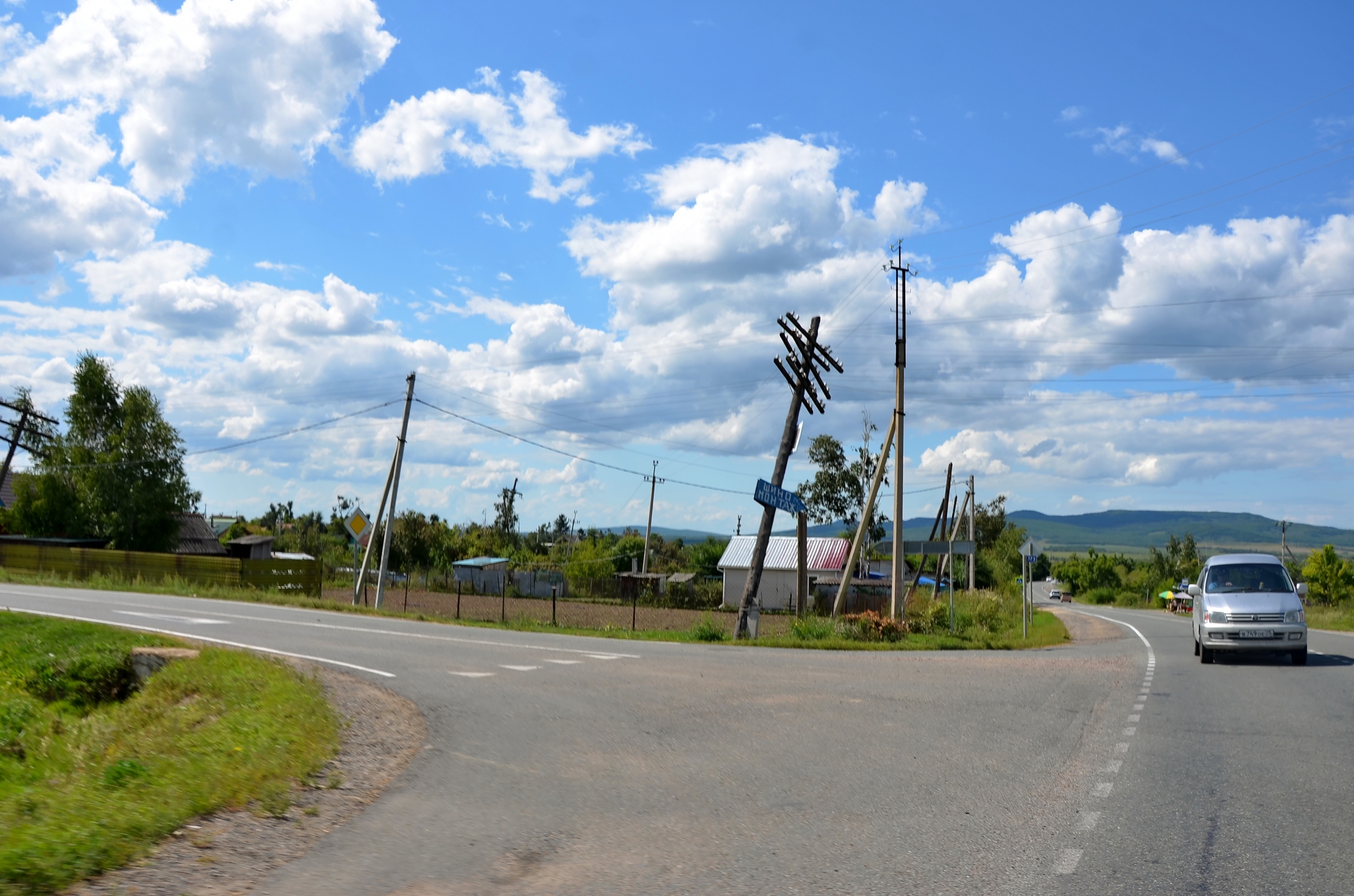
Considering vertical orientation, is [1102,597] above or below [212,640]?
below

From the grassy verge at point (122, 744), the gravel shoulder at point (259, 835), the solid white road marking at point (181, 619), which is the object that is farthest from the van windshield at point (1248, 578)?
the solid white road marking at point (181, 619)

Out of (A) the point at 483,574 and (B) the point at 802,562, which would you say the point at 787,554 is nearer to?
(A) the point at 483,574

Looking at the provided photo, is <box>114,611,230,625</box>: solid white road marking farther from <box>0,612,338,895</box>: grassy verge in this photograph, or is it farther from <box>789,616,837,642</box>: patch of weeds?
<box>789,616,837,642</box>: patch of weeds

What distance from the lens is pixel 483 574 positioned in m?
66.8

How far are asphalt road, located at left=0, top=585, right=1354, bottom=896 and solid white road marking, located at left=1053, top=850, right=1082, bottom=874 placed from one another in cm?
2

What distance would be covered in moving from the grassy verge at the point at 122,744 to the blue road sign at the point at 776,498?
13478 mm

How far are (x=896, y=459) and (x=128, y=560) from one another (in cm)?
3200

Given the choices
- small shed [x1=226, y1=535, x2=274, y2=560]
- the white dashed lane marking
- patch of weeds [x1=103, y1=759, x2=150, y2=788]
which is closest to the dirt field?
the white dashed lane marking

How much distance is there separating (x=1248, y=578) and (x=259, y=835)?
17.8 metres

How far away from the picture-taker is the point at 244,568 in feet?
131

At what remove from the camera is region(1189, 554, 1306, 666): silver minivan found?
17.5 meters

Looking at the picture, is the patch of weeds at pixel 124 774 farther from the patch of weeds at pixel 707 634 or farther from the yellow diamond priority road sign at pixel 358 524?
the yellow diamond priority road sign at pixel 358 524

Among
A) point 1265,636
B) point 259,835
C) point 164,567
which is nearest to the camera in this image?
point 259,835

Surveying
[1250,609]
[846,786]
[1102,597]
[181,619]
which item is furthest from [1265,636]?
[1102,597]
